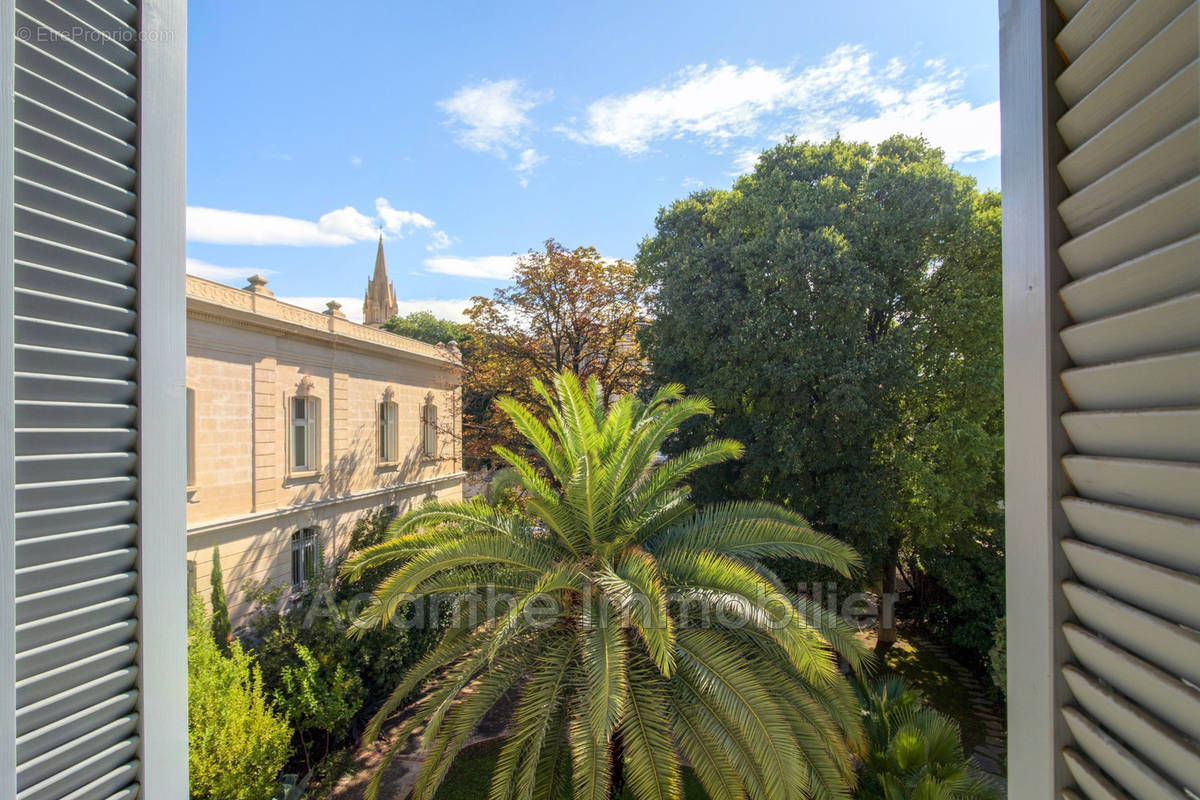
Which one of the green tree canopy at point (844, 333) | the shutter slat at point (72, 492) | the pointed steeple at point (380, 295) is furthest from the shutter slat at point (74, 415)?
the pointed steeple at point (380, 295)

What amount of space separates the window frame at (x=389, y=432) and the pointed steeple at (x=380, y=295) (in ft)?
107

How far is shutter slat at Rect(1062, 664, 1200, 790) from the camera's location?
85 centimetres

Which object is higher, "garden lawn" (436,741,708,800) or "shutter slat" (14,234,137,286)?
"shutter slat" (14,234,137,286)

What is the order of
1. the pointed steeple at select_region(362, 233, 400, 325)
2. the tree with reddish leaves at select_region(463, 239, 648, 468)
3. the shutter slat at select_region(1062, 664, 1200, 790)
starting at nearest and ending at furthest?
the shutter slat at select_region(1062, 664, 1200, 790), the tree with reddish leaves at select_region(463, 239, 648, 468), the pointed steeple at select_region(362, 233, 400, 325)

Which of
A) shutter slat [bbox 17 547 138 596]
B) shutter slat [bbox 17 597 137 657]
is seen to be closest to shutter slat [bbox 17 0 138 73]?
shutter slat [bbox 17 547 138 596]

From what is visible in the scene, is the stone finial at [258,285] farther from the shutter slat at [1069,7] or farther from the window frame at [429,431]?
the shutter slat at [1069,7]

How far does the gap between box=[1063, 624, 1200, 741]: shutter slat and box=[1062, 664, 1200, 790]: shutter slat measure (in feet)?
0.05

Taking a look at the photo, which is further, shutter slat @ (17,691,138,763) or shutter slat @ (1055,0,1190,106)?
shutter slat @ (17,691,138,763)

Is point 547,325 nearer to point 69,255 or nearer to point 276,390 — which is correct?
point 276,390

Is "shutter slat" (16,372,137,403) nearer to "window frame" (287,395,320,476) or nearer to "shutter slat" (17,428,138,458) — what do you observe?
"shutter slat" (17,428,138,458)

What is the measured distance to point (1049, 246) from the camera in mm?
1153

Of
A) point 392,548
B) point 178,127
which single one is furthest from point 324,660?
point 178,127

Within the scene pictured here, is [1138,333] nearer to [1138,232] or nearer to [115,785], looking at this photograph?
[1138,232]

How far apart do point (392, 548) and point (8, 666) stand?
20.2 ft
